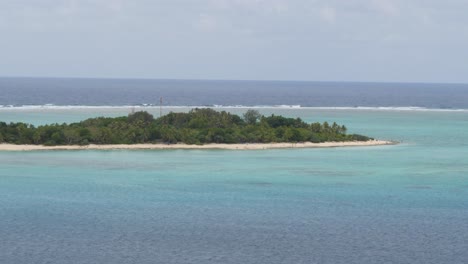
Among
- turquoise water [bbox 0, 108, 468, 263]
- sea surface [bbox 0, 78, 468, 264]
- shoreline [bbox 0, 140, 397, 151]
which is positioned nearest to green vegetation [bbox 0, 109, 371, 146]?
shoreline [bbox 0, 140, 397, 151]

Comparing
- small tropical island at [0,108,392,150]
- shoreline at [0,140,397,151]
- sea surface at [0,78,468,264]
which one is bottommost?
sea surface at [0,78,468,264]

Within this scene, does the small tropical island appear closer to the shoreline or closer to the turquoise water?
the shoreline

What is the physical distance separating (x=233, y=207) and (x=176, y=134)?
1057 inches

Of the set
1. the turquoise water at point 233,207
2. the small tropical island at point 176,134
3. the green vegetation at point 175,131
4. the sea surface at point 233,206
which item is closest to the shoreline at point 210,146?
the small tropical island at point 176,134

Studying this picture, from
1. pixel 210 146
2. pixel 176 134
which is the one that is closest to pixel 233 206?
pixel 210 146

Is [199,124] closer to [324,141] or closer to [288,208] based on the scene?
[324,141]

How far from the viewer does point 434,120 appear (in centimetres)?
9656

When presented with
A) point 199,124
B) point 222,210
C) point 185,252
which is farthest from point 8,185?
point 199,124

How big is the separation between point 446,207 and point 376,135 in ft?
122

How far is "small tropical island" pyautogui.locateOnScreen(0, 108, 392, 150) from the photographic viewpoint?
186 feet

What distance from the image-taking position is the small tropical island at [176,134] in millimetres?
56844

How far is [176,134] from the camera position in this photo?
59.6 metres

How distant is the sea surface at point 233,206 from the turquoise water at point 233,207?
5cm

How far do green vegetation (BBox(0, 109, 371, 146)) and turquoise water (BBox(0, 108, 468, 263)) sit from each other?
3.92 metres
